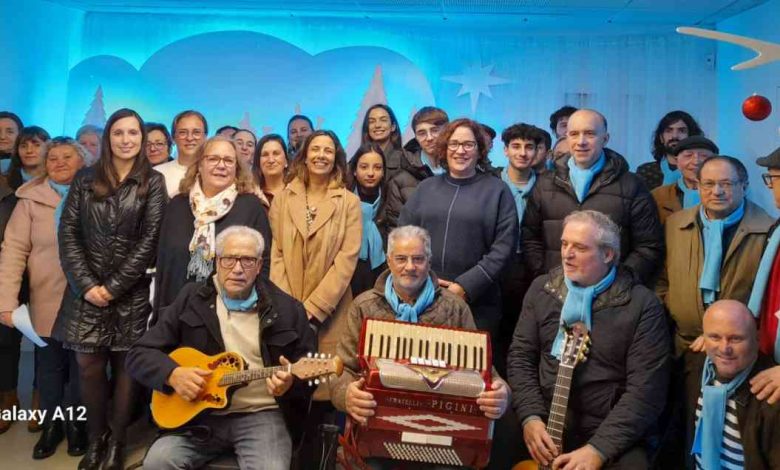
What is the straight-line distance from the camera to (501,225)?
12.3 ft

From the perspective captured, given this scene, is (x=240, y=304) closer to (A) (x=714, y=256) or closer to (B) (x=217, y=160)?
(B) (x=217, y=160)

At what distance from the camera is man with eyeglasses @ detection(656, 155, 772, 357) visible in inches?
128

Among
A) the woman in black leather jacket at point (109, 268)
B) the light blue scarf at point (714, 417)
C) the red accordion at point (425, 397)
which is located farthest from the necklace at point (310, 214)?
Answer: the light blue scarf at point (714, 417)

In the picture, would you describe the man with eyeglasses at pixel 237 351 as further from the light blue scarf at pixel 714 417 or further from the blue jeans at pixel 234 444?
the light blue scarf at pixel 714 417

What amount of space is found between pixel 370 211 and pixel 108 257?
1.52 m

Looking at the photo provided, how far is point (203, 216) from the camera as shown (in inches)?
147

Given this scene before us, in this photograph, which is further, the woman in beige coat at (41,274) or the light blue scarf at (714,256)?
the woman in beige coat at (41,274)

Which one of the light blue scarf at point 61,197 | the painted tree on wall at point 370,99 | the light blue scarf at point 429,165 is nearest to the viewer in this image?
the light blue scarf at point 61,197

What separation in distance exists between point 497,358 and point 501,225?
2.69 ft

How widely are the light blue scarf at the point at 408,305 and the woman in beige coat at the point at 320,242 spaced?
2.38 ft

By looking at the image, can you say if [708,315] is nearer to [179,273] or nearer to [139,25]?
[179,273]

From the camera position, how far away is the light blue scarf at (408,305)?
3123mm

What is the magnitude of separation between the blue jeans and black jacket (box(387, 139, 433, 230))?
5.25 feet

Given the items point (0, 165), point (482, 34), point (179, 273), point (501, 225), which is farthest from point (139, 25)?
point (501, 225)
